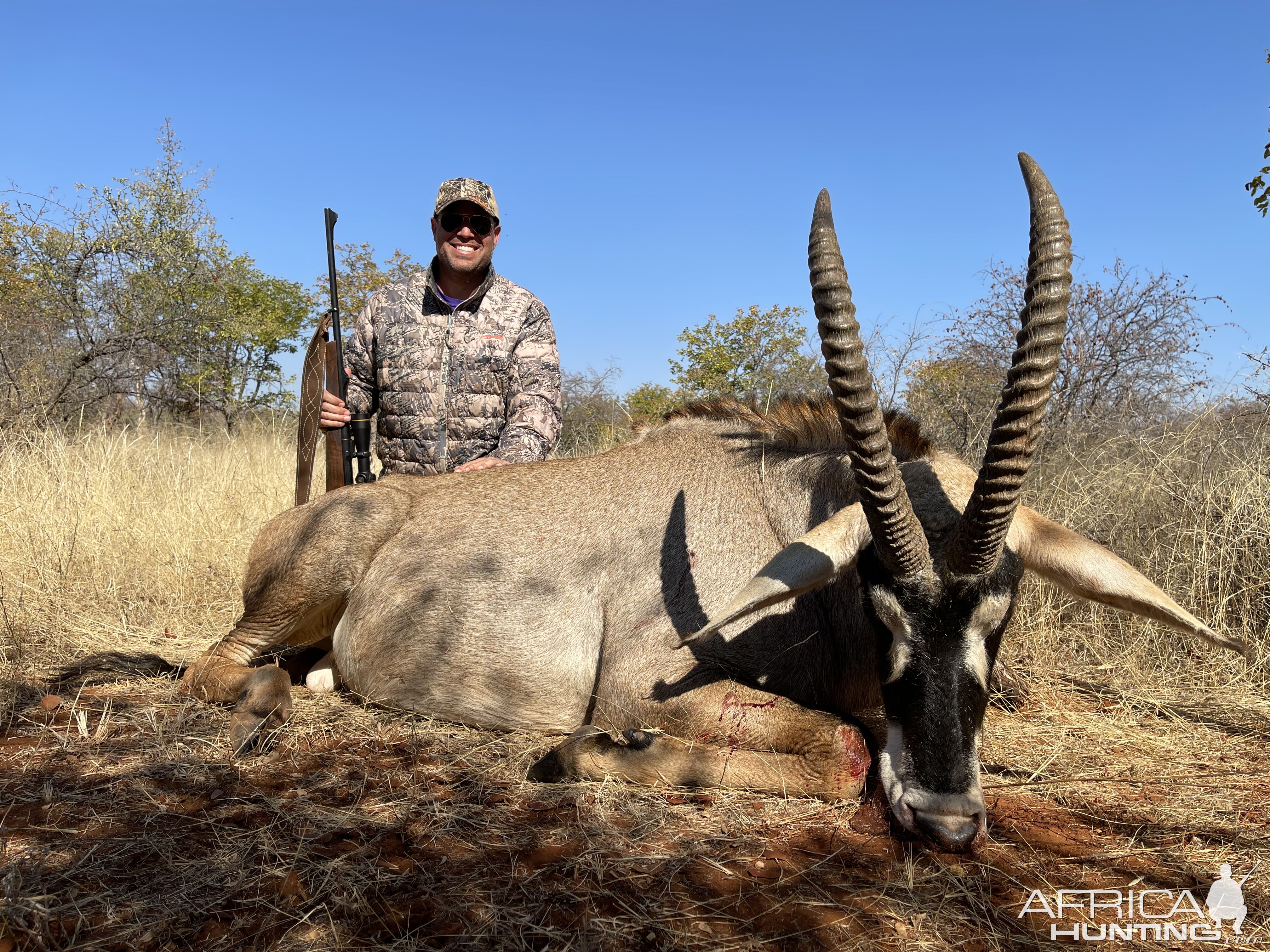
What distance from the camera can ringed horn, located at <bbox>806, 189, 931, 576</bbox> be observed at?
3.09 m

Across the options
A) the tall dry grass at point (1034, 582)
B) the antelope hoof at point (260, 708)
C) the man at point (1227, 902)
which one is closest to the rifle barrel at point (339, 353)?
the tall dry grass at point (1034, 582)

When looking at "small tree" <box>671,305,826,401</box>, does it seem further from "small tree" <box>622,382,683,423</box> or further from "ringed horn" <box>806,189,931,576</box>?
"ringed horn" <box>806,189,931,576</box>

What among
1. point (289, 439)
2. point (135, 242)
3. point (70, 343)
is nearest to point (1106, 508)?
point (289, 439)

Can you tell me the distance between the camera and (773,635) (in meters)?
3.88

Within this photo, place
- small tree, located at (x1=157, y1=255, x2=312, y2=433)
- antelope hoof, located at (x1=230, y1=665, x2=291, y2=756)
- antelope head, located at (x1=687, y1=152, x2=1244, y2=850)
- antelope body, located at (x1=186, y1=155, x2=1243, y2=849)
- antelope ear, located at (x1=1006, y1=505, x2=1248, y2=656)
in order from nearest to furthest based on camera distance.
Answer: antelope head, located at (x1=687, y1=152, x2=1244, y2=850)
antelope body, located at (x1=186, y1=155, x2=1243, y2=849)
antelope ear, located at (x1=1006, y1=505, x2=1248, y2=656)
antelope hoof, located at (x1=230, y1=665, x2=291, y2=756)
small tree, located at (x1=157, y1=255, x2=312, y2=433)

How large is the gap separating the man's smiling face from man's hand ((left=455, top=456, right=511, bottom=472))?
155cm

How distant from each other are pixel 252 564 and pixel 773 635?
3.14 meters

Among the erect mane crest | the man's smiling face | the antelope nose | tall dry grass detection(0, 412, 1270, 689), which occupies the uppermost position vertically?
the man's smiling face

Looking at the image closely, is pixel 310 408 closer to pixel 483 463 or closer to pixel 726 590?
pixel 483 463

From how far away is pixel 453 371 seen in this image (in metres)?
6.80

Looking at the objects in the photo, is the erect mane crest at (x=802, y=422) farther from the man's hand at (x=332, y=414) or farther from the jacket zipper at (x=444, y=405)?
the man's hand at (x=332, y=414)

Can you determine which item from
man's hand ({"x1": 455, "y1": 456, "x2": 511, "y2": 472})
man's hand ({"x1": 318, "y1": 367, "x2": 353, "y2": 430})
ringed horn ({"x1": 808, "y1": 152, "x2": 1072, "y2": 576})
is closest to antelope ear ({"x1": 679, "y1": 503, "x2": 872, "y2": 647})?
ringed horn ({"x1": 808, "y1": 152, "x2": 1072, "y2": 576})

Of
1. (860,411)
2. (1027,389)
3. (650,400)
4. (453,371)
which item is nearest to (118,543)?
(453,371)

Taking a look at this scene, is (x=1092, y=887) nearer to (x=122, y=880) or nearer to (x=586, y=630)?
(x=586, y=630)
